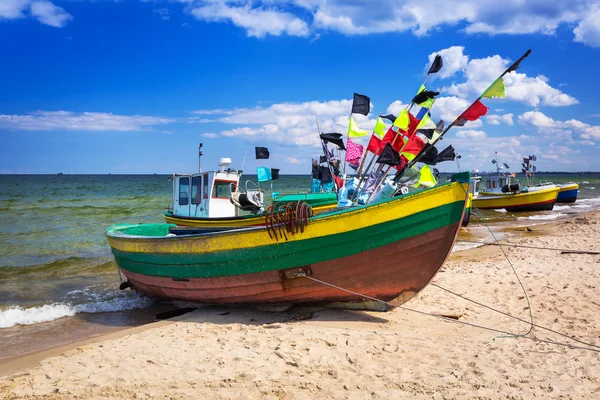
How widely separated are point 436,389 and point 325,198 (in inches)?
380

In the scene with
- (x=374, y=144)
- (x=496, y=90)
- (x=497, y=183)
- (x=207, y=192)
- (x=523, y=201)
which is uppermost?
(x=496, y=90)

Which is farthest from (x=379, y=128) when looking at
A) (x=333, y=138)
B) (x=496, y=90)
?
(x=496, y=90)

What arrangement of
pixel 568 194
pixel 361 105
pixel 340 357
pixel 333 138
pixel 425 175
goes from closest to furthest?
1. pixel 340 357
2. pixel 425 175
3. pixel 361 105
4. pixel 333 138
5. pixel 568 194

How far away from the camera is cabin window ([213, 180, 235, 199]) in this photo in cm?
1252

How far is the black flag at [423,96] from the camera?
9.08m

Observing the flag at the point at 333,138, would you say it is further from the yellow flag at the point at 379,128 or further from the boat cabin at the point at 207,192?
the boat cabin at the point at 207,192

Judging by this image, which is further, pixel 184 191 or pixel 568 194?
pixel 568 194

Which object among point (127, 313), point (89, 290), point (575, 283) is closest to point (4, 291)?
point (89, 290)

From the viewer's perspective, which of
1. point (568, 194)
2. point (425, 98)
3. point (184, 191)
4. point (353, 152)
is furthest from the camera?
point (568, 194)

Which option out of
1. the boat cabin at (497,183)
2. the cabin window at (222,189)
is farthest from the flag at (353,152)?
the boat cabin at (497,183)

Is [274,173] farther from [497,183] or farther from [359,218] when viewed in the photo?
[497,183]

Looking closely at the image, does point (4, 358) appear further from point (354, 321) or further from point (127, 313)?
point (354, 321)

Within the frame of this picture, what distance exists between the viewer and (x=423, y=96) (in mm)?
9172

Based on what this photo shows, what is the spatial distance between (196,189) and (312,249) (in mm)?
6918
